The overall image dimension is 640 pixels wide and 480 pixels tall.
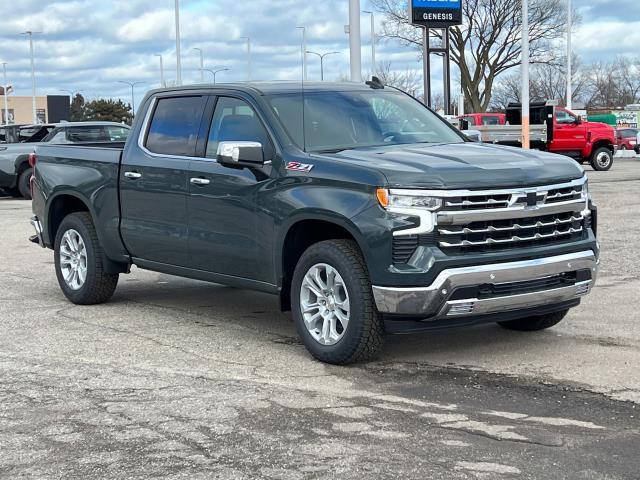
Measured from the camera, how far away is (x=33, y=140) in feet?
77.5

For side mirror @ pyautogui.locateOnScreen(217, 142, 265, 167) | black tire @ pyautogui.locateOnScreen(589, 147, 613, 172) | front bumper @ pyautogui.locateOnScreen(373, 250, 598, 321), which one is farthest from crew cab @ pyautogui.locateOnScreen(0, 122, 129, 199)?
black tire @ pyautogui.locateOnScreen(589, 147, 613, 172)

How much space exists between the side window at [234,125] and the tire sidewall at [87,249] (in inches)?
72.5

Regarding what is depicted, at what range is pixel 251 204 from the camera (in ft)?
23.3

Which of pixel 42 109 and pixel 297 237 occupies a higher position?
pixel 42 109

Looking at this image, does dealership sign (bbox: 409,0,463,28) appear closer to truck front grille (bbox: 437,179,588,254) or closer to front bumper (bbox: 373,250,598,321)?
truck front grille (bbox: 437,179,588,254)

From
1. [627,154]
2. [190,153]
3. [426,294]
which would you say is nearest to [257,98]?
[190,153]

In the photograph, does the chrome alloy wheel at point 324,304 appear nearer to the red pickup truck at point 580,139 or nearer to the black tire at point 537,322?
the black tire at point 537,322

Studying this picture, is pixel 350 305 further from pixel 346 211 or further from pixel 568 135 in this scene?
pixel 568 135

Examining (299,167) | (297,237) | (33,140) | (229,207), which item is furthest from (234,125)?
(33,140)

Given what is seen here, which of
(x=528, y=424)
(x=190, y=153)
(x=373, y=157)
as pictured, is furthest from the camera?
(x=190, y=153)

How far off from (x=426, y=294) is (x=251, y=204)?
165 cm

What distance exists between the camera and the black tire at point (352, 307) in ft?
20.6

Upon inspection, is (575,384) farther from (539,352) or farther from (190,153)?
(190,153)

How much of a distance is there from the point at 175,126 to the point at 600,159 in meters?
25.5
